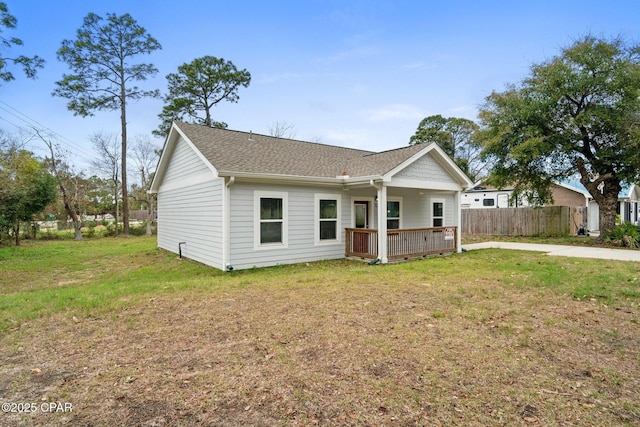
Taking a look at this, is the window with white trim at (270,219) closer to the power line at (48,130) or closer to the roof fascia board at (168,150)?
the roof fascia board at (168,150)

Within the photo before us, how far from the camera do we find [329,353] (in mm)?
3576

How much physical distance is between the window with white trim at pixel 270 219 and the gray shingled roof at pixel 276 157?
801 millimetres

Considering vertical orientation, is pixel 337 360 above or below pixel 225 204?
below

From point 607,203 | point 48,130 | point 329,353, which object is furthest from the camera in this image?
point 48,130

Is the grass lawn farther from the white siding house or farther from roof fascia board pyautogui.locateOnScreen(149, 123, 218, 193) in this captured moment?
roof fascia board pyautogui.locateOnScreen(149, 123, 218, 193)

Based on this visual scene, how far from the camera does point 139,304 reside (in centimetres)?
559

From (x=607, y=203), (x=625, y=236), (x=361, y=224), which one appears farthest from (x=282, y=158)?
(x=607, y=203)

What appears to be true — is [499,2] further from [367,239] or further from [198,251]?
[198,251]

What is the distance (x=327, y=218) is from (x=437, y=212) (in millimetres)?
6021

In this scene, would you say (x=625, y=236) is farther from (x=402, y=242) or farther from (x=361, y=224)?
(x=361, y=224)

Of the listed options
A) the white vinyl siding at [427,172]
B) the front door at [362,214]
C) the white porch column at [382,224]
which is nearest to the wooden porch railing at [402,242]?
the white porch column at [382,224]

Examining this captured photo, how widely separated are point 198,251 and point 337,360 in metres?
8.44

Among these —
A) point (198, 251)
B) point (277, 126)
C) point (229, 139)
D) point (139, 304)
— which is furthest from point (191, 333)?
point (277, 126)

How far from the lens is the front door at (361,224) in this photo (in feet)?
34.7
